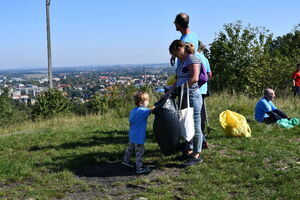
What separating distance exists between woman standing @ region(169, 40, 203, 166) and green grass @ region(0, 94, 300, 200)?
27 centimetres

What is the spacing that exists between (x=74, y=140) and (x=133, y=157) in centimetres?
208

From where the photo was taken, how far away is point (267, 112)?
8.06 meters

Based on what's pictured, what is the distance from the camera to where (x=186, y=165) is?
209 inches

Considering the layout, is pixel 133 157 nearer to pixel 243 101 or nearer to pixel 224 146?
pixel 224 146

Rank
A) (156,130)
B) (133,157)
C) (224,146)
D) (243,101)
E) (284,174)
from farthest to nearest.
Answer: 1. (243,101)
2. (224,146)
3. (133,157)
4. (156,130)
5. (284,174)

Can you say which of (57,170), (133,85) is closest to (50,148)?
(57,170)

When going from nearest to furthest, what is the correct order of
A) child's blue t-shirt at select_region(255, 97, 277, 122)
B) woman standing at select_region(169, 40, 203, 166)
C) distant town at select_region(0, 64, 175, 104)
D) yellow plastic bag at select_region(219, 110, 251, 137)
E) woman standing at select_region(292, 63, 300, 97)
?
woman standing at select_region(169, 40, 203, 166), yellow plastic bag at select_region(219, 110, 251, 137), child's blue t-shirt at select_region(255, 97, 277, 122), woman standing at select_region(292, 63, 300, 97), distant town at select_region(0, 64, 175, 104)

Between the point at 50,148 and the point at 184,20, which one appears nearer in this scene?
the point at 184,20

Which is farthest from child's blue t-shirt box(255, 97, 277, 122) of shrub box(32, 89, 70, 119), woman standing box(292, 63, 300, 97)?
shrub box(32, 89, 70, 119)

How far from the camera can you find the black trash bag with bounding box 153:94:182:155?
5.10 metres

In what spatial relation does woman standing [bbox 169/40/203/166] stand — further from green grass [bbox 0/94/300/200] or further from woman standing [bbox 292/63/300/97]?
woman standing [bbox 292/63/300/97]

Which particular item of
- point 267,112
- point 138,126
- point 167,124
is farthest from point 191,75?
point 267,112

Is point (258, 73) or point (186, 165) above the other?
point (258, 73)

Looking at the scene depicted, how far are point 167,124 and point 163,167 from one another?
688 mm
